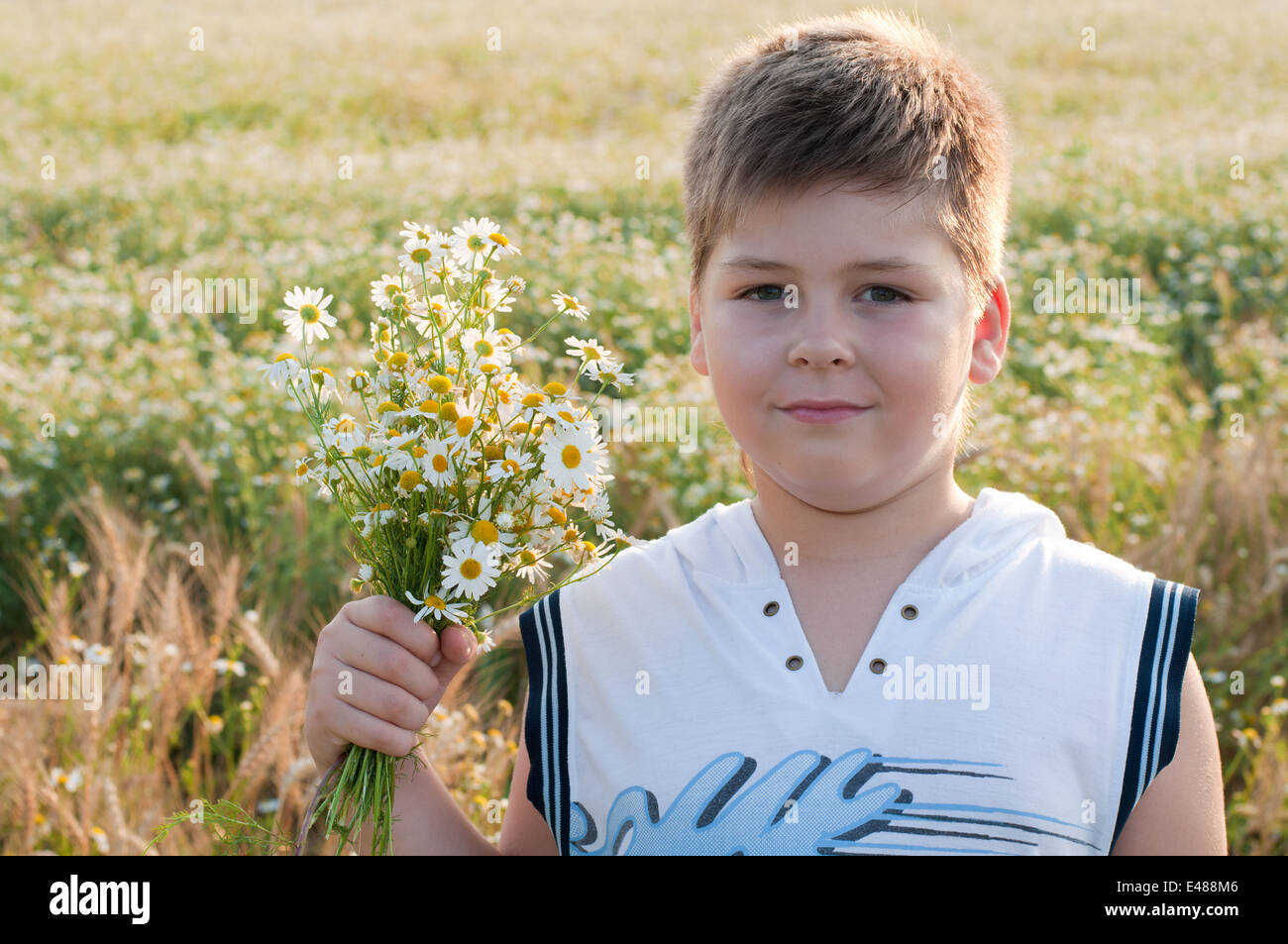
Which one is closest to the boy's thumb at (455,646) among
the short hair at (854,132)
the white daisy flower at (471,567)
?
the white daisy flower at (471,567)

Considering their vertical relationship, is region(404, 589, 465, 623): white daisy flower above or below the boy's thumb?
above

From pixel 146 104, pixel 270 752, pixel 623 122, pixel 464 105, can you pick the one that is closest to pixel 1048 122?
pixel 623 122

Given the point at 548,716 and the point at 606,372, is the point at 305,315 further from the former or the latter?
the point at 548,716

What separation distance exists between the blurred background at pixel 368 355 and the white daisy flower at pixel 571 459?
836mm

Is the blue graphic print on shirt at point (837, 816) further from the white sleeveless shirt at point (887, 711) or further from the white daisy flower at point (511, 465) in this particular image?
the white daisy flower at point (511, 465)

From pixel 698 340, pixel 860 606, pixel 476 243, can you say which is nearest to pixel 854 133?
pixel 698 340

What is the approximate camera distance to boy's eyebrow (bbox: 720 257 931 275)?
171 centimetres

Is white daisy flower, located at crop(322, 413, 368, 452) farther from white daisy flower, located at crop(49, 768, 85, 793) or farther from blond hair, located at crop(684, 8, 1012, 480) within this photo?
white daisy flower, located at crop(49, 768, 85, 793)

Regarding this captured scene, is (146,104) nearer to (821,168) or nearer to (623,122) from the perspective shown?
(623,122)

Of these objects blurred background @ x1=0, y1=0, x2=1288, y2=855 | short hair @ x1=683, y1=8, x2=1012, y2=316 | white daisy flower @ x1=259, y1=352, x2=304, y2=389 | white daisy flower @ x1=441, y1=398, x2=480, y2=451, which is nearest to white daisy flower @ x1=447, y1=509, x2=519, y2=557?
white daisy flower @ x1=441, y1=398, x2=480, y2=451

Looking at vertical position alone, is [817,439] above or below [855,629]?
above

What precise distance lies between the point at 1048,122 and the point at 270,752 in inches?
540
